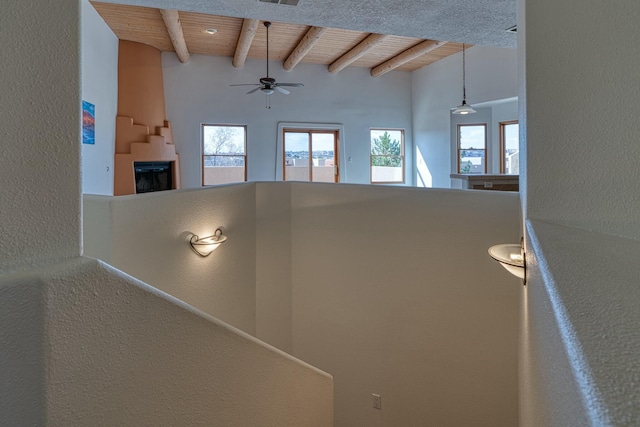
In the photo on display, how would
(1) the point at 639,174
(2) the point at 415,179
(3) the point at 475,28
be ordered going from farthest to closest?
(2) the point at 415,179 < (3) the point at 475,28 < (1) the point at 639,174

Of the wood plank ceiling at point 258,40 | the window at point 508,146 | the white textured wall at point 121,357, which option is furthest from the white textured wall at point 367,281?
the window at point 508,146

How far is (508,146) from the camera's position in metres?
7.10

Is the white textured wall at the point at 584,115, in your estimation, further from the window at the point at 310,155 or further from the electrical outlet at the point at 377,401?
the window at the point at 310,155

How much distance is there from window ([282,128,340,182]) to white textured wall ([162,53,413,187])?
0.25 metres

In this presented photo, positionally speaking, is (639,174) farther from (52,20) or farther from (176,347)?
(52,20)

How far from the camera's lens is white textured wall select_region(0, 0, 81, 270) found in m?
0.69

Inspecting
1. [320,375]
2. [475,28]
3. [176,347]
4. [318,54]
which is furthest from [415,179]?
[176,347]

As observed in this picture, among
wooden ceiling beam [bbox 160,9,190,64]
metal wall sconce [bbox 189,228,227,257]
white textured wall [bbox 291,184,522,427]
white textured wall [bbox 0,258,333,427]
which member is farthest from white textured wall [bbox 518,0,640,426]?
wooden ceiling beam [bbox 160,9,190,64]

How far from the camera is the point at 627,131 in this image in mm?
1082

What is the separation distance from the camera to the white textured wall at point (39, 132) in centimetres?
69

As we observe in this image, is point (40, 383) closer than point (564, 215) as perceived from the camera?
Yes

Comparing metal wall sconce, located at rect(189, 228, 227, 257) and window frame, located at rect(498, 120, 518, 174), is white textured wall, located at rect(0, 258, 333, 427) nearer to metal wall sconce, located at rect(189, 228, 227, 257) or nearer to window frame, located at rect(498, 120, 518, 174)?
metal wall sconce, located at rect(189, 228, 227, 257)

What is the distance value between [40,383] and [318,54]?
24.6 ft

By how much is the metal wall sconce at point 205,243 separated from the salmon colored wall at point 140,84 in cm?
404
